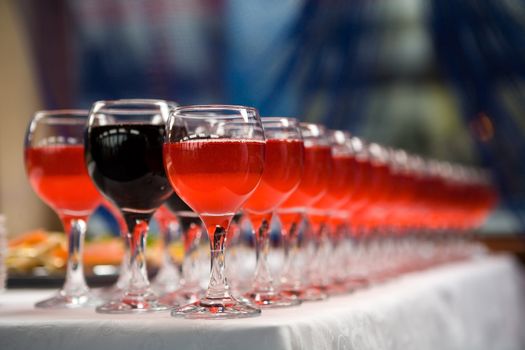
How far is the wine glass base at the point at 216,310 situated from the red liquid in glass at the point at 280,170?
24 cm

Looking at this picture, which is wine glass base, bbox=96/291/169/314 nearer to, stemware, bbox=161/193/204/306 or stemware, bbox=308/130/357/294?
stemware, bbox=161/193/204/306

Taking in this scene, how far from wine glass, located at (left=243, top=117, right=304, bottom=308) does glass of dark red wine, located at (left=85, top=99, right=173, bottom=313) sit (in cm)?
14

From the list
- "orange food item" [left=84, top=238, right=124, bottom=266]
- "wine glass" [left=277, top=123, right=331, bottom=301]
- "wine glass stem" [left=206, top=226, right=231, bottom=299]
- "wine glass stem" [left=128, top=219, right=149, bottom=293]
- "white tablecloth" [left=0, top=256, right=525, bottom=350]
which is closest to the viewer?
"white tablecloth" [left=0, top=256, right=525, bottom=350]

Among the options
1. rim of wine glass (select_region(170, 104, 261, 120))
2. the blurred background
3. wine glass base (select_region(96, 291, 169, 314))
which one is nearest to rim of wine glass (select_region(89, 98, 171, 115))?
rim of wine glass (select_region(170, 104, 261, 120))

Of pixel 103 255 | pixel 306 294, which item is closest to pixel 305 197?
pixel 306 294

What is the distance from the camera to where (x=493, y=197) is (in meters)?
3.76

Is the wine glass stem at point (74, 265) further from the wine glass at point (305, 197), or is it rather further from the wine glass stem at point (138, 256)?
the wine glass at point (305, 197)

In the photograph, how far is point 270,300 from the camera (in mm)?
1293

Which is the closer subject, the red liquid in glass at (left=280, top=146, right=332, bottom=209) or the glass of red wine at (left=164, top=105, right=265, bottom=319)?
the glass of red wine at (left=164, top=105, right=265, bottom=319)

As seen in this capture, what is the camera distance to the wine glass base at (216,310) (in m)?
1.08

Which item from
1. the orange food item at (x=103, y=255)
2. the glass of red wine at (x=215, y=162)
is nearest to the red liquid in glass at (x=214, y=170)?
the glass of red wine at (x=215, y=162)

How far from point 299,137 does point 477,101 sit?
3346 mm

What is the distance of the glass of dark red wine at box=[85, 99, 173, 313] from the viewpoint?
4.29 ft

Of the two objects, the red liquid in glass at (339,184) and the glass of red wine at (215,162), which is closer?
the glass of red wine at (215,162)
